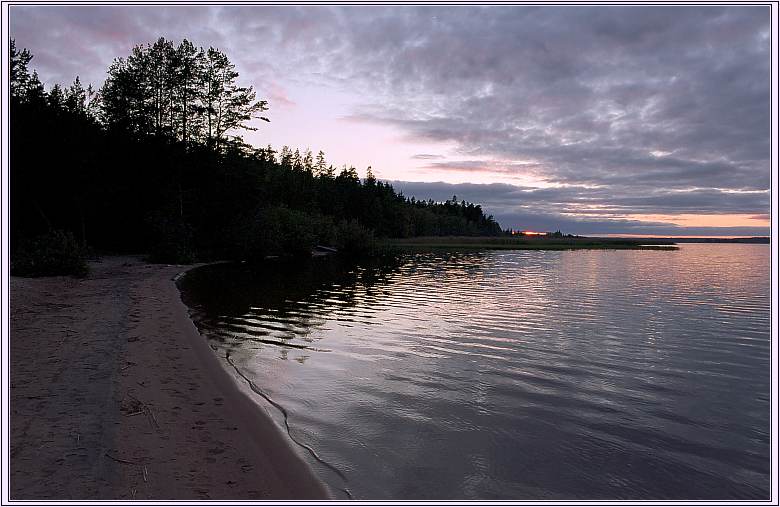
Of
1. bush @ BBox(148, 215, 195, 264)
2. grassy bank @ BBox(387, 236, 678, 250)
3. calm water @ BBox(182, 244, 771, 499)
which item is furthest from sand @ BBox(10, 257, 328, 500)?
grassy bank @ BBox(387, 236, 678, 250)

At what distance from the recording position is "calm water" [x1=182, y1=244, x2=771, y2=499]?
6.76m

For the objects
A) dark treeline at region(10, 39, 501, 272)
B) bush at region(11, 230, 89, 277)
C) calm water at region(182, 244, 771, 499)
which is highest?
dark treeline at region(10, 39, 501, 272)

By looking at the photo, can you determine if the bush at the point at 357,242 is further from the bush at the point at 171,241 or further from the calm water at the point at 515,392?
the calm water at the point at 515,392

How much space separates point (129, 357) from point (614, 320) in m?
15.5

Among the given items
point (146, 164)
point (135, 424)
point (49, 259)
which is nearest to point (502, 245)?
point (146, 164)

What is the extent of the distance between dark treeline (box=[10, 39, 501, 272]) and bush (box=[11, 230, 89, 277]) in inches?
465

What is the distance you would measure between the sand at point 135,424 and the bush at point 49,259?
14.7m

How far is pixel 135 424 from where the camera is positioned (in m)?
7.39

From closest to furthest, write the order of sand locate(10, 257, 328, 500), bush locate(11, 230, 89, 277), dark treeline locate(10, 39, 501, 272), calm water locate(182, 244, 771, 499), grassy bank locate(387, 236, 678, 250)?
sand locate(10, 257, 328, 500) → calm water locate(182, 244, 771, 499) → bush locate(11, 230, 89, 277) → dark treeline locate(10, 39, 501, 272) → grassy bank locate(387, 236, 678, 250)

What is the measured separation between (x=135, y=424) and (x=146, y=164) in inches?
1738

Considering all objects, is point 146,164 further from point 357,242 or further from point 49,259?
point 357,242

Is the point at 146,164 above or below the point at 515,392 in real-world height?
above

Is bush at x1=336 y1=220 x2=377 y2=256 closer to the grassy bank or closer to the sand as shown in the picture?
the grassy bank

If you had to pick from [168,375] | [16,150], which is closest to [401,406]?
[168,375]
